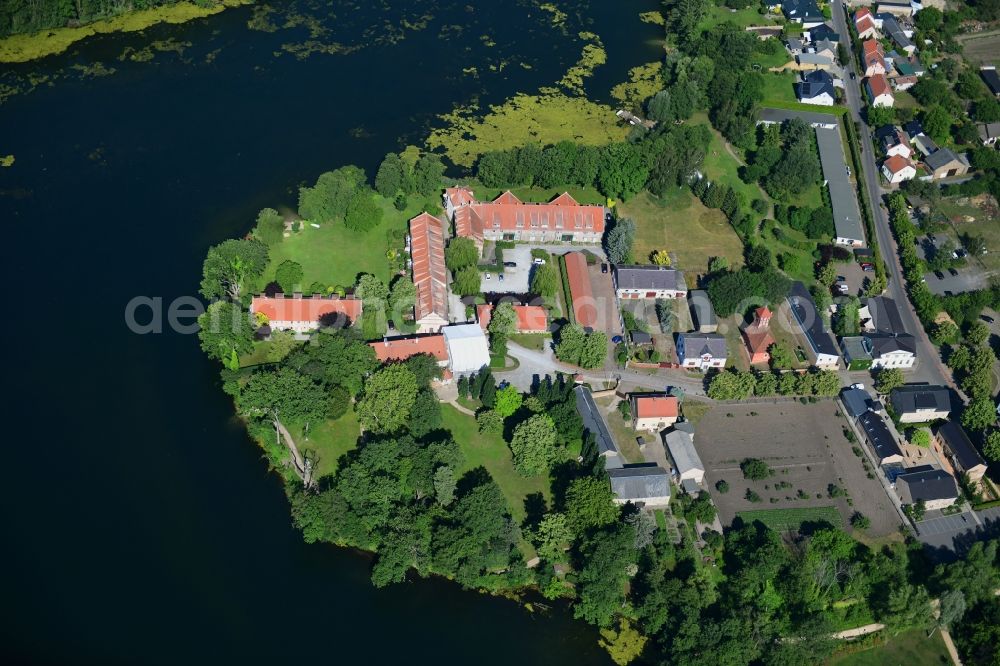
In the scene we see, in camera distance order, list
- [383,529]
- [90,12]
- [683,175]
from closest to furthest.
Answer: [383,529]
[683,175]
[90,12]

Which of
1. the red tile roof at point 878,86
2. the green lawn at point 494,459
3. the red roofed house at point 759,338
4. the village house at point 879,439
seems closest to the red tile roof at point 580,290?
the red roofed house at point 759,338

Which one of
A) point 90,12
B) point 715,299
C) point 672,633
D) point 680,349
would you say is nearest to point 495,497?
point 672,633

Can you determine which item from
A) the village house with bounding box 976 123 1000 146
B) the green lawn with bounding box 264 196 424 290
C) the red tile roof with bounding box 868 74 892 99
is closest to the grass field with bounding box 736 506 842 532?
the green lawn with bounding box 264 196 424 290

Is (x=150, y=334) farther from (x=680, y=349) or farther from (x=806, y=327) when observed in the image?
(x=806, y=327)

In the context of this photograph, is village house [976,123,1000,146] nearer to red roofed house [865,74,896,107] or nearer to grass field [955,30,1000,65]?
red roofed house [865,74,896,107]

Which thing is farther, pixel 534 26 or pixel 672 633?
pixel 534 26

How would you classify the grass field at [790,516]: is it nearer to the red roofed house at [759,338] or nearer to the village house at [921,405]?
the village house at [921,405]

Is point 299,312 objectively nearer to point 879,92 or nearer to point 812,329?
point 812,329
